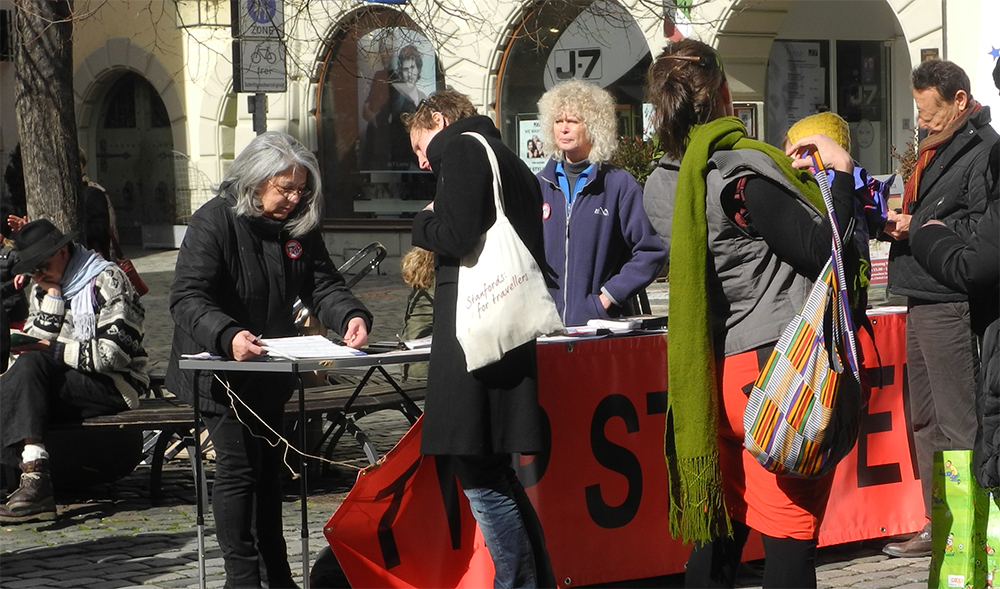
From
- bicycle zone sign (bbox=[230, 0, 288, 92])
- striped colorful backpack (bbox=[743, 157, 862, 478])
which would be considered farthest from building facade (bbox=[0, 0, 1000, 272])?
striped colorful backpack (bbox=[743, 157, 862, 478])

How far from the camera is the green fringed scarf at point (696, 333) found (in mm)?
3264

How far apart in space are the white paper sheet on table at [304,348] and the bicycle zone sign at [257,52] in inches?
207

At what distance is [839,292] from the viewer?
3.13 metres

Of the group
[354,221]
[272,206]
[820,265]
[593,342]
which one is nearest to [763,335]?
[820,265]

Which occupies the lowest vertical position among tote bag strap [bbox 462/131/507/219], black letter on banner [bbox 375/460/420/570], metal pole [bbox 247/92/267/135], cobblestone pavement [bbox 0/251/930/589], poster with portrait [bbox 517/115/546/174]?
cobblestone pavement [bbox 0/251/930/589]

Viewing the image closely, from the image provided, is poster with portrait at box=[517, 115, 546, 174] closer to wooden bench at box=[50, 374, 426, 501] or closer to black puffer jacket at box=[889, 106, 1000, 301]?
wooden bench at box=[50, 374, 426, 501]

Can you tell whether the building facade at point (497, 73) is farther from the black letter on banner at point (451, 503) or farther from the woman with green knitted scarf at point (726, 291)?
the woman with green knitted scarf at point (726, 291)

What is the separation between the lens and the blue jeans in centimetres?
366

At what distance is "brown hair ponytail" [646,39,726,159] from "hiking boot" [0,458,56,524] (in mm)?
3827

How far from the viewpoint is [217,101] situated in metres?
20.2

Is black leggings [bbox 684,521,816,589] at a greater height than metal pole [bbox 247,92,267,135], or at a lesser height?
lesser

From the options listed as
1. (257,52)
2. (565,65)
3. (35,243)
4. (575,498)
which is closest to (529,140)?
(565,65)

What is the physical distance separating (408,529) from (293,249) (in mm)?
1077

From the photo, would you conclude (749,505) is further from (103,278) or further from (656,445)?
(103,278)
